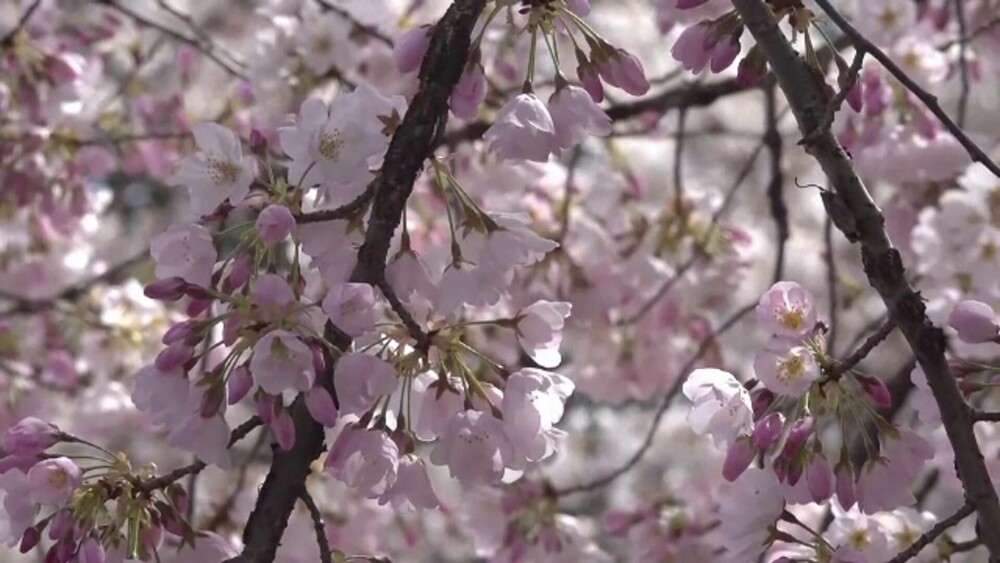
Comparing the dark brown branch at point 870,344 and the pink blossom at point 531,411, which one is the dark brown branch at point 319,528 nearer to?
the pink blossom at point 531,411

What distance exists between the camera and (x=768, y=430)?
1.11 metres

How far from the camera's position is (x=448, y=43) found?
1131 millimetres

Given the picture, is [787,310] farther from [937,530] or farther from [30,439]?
[30,439]

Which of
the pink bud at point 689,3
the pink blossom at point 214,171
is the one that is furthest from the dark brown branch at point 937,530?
the pink blossom at point 214,171

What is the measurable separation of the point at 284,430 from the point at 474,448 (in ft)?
0.61

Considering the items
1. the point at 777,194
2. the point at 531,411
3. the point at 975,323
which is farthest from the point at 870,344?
the point at 777,194

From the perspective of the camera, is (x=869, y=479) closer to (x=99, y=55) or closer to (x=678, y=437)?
(x=99, y=55)

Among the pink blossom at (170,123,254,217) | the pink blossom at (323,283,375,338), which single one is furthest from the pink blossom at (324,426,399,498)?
the pink blossom at (170,123,254,217)

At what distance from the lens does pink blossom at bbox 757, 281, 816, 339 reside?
3.74ft

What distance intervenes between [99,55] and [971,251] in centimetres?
189

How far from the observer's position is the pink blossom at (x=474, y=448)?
1.14 metres

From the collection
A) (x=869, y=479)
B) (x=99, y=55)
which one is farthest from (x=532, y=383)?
(x=99, y=55)

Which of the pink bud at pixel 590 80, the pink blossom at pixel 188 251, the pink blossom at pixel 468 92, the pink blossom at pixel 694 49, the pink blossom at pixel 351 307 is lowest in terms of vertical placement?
the pink blossom at pixel 351 307

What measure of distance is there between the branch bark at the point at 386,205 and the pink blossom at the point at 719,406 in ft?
1.03
